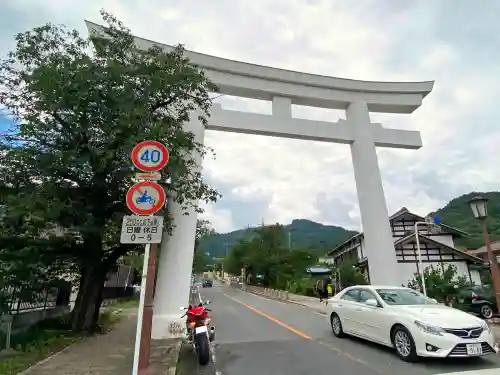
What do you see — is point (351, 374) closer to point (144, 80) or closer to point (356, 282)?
point (144, 80)

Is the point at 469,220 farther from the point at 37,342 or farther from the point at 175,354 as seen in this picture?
the point at 37,342

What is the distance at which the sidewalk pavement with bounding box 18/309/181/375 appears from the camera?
5969mm

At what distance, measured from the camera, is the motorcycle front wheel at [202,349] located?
6.44 meters

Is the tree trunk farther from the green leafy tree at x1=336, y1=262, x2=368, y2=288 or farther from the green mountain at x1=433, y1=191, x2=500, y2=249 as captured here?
the green mountain at x1=433, y1=191, x2=500, y2=249

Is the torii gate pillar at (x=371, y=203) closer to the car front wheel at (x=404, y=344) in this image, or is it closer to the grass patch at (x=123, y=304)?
the car front wheel at (x=404, y=344)

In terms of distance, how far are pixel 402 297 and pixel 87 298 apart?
26.9 feet

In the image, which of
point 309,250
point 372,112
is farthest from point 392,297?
point 309,250

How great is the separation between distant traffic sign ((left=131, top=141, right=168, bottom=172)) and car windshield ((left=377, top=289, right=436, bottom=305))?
5575 millimetres

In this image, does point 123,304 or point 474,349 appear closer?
point 474,349

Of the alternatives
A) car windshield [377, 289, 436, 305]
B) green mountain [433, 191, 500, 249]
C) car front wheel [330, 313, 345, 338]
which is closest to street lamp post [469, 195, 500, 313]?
car windshield [377, 289, 436, 305]

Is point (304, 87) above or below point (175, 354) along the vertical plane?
above

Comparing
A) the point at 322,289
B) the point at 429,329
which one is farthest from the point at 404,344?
the point at 322,289

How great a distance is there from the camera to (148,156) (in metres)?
4.88

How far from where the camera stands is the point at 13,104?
27.9 feet
